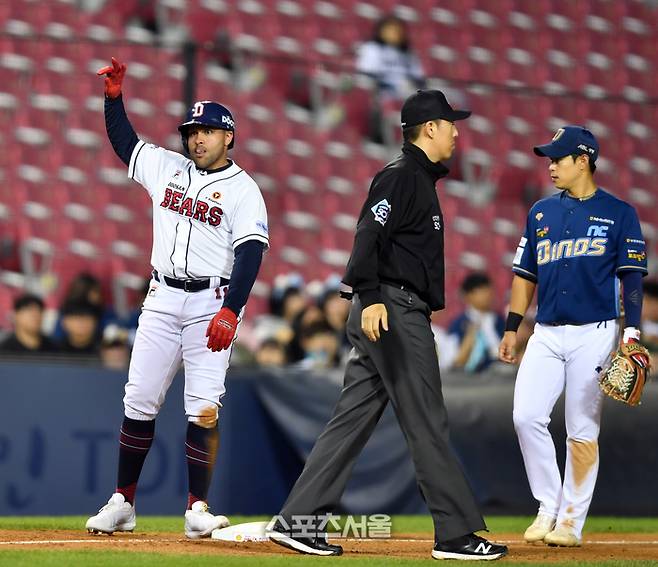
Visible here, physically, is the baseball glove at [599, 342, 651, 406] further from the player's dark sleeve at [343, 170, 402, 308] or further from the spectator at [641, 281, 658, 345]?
the spectator at [641, 281, 658, 345]

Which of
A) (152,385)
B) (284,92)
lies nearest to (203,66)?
(284,92)

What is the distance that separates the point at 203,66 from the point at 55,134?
1.47 meters

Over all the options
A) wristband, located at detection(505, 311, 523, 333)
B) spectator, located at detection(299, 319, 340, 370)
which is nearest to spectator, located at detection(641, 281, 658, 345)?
spectator, located at detection(299, 319, 340, 370)

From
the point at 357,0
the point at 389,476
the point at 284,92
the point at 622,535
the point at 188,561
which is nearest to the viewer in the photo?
the point at 188,561

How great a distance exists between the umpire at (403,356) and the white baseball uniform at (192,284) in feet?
2.29

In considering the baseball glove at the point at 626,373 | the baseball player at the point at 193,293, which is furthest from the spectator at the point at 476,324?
the baseball player at the point at 193,293

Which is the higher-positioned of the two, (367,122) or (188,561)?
(367,122)

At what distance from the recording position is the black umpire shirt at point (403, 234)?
198 inches

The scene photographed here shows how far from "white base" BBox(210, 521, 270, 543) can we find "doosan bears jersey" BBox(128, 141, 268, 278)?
113cm

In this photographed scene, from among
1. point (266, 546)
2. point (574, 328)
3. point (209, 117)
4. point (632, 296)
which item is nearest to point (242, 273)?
point (209, 117)

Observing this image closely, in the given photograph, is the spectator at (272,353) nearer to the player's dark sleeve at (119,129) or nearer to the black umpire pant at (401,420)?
the player's dark sleeve at (119,129)

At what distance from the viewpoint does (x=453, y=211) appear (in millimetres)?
12078

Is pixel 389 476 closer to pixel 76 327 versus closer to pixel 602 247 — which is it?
pixel 76 327

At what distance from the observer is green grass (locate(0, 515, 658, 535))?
21.2 ft
